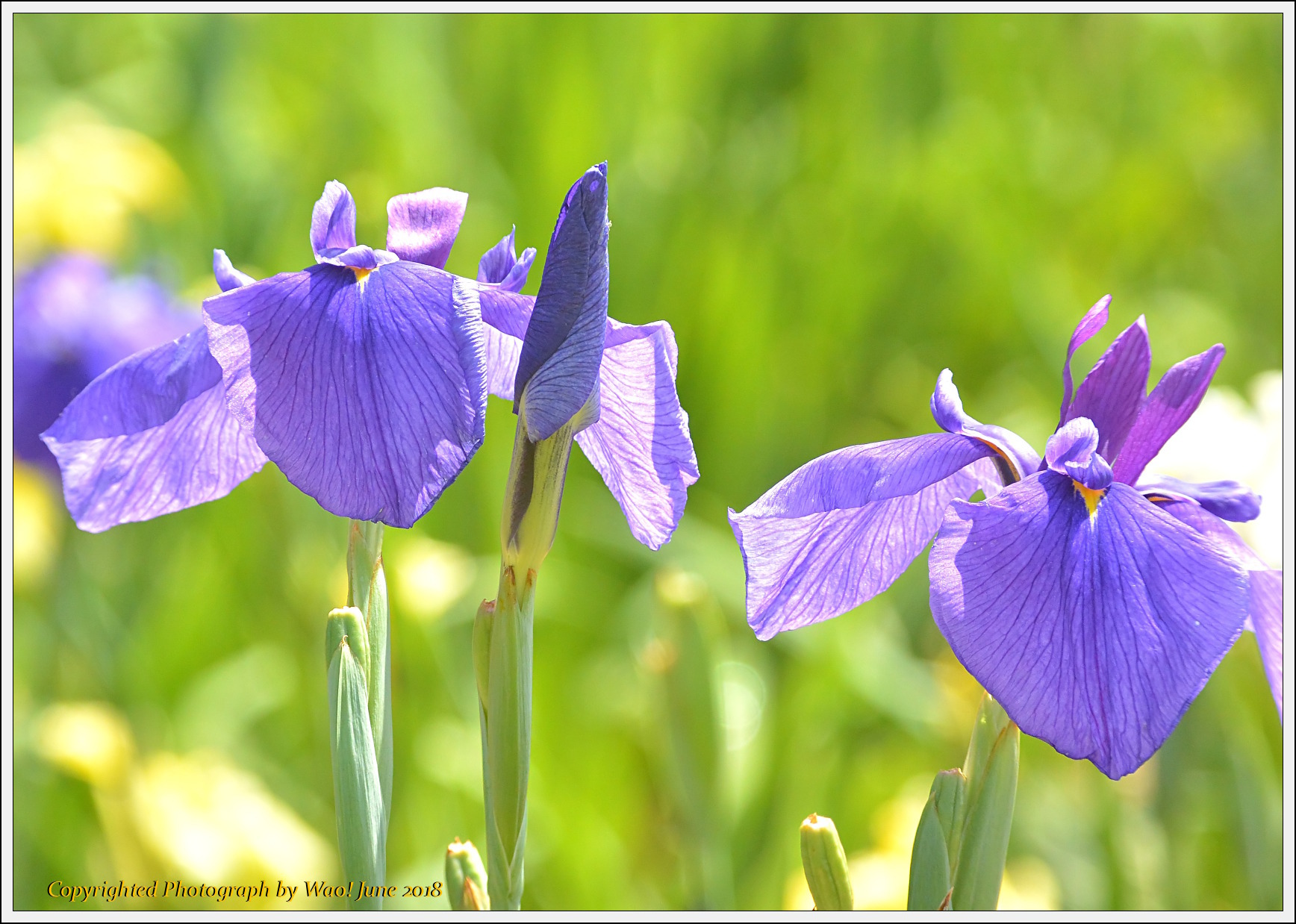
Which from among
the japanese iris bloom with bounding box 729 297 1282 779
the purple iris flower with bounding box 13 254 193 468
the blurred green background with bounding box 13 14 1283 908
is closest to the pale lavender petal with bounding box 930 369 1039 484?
the japanese iris bloom with bounding box 729 297 1282 779

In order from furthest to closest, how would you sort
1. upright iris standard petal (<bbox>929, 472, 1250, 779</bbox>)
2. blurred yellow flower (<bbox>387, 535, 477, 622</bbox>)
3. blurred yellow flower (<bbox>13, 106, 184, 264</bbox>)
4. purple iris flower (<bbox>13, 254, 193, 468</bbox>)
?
1. blurred yellow flower (<bbox>13, 106, 184, 264</bbox>)
2. purple iris flower (<bbox>13, 254, 193, 468</bbox>)
3. blurred yellow flower (<bbox>387, 535, 477, 622</bbox>)
4. upright iris standard petal (<bbox>929, 472, 1250, 779</bbox>)

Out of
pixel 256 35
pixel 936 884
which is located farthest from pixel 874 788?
pixel 256 35

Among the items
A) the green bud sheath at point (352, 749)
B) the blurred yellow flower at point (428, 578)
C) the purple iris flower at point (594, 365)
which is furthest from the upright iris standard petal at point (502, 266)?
the blurred yellow flower at point (428, 578)

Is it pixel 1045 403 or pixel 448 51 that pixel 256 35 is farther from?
pixel 1045 403

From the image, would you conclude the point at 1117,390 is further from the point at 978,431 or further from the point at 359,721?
the point at 359,721

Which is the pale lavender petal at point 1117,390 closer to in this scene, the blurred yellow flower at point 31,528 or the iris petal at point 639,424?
the iris petal at point 639,424

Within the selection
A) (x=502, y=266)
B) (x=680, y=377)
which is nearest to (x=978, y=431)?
(x=502, y=266)

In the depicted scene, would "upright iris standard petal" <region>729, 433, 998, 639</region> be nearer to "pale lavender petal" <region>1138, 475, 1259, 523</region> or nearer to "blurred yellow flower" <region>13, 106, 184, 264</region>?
"pale lavender petal" <region>1138, 475, 1259, 523</region>
